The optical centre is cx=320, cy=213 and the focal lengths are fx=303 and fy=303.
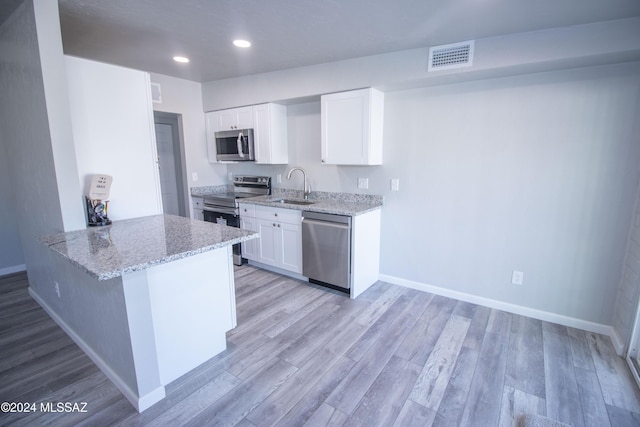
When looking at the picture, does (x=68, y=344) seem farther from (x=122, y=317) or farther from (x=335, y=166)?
(x=335, y=166)

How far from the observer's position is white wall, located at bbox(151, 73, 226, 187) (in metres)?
4.07

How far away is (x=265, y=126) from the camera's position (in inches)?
155

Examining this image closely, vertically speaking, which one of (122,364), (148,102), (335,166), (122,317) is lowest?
(122,364)

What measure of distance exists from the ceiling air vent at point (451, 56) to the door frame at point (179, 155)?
3391 mm

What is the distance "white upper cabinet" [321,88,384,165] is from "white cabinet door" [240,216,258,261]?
1.27m

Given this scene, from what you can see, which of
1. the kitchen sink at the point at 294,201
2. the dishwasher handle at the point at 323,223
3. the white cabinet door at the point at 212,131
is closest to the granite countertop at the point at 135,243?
the dishwasher handle at the point at 323,223

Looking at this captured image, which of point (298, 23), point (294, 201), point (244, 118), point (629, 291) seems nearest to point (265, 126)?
point (244, 118)

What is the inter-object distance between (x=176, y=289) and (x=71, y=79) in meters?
1.72

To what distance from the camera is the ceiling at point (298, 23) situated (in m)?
1.99

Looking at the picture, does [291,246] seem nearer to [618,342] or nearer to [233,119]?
[233,119]

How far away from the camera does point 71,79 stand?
7.18 feet

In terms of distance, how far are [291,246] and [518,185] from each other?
A: 237 centimetres

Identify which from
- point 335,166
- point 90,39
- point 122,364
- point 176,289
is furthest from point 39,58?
point 335,166

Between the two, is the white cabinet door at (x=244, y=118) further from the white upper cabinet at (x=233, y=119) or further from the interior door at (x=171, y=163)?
the interior door at (x=171, y=163)
